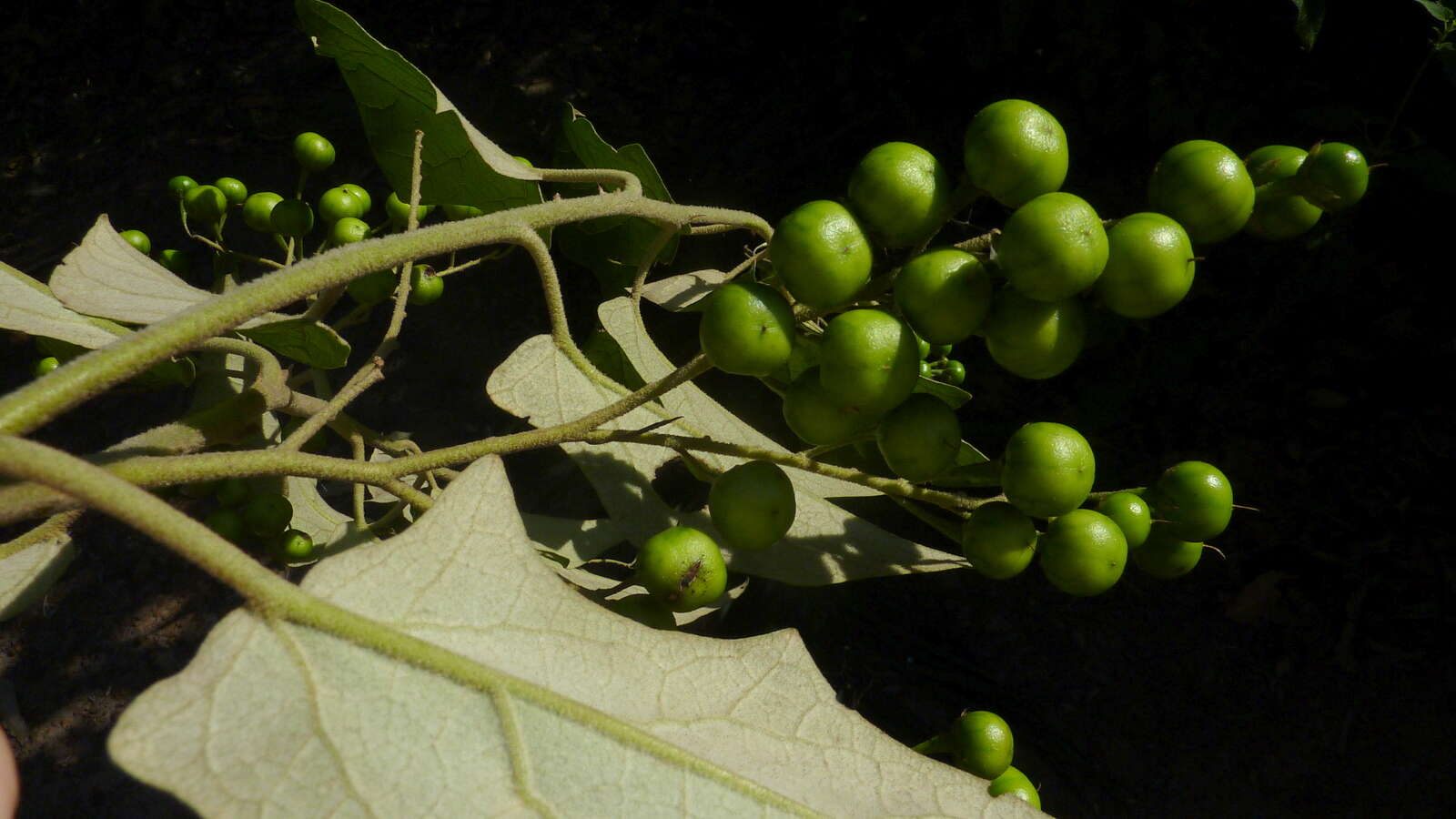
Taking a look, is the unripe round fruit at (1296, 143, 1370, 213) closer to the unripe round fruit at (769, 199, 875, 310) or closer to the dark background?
the unripe round fruit at (769, 199, 875, 310)

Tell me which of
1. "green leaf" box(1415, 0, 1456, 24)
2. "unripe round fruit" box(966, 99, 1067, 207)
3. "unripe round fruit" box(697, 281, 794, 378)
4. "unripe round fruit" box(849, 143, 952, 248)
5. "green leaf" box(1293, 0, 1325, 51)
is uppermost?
"green leaf" box(1415, 0, 1456, 24)

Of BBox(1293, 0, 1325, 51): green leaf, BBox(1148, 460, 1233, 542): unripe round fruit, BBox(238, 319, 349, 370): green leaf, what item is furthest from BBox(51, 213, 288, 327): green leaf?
BBox(1293, 0, 1325, 51): green leaf

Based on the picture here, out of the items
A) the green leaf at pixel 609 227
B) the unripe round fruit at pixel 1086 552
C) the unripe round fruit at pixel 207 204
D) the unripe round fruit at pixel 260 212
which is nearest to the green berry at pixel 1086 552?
the unripe round fruit at pixel 1086 552

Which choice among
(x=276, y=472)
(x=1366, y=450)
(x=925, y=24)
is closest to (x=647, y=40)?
(x=925, y=24)

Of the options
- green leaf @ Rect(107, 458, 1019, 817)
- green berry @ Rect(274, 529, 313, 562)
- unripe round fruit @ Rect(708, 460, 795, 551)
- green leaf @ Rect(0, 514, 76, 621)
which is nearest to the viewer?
green leaf @ Rect(107, 458, 1019, 817)

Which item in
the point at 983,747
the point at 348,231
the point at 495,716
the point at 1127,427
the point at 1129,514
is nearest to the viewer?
the point at 495,716

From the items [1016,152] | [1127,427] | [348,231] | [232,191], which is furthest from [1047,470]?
[1127,427]

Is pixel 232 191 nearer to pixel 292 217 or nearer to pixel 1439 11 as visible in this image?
pixel 292 217
